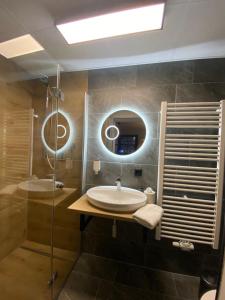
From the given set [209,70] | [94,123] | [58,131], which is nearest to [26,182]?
[58,131]

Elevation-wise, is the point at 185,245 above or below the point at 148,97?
below

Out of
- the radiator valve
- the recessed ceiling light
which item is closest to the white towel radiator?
the radiator valve

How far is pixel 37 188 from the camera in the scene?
61.7 inches

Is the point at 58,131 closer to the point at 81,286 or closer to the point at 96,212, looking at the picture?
the point at 96,212

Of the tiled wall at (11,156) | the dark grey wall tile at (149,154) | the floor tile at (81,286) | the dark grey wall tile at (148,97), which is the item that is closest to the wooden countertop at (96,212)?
the tiled wall at (11,156)

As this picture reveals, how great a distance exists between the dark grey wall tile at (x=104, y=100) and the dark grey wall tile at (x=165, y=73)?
280 mm

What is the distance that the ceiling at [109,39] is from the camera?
1.06 metres

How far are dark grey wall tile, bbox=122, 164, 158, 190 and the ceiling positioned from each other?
45.5 inches

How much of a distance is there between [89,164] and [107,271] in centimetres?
118

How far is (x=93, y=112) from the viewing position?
195 centimetres

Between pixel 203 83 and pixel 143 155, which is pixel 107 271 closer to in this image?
pixel 143 155

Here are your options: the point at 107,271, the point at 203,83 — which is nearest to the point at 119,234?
the point at 107,271

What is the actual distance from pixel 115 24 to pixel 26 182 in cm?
153

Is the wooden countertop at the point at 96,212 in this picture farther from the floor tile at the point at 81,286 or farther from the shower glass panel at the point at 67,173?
the floor tile at the point at 81,286
